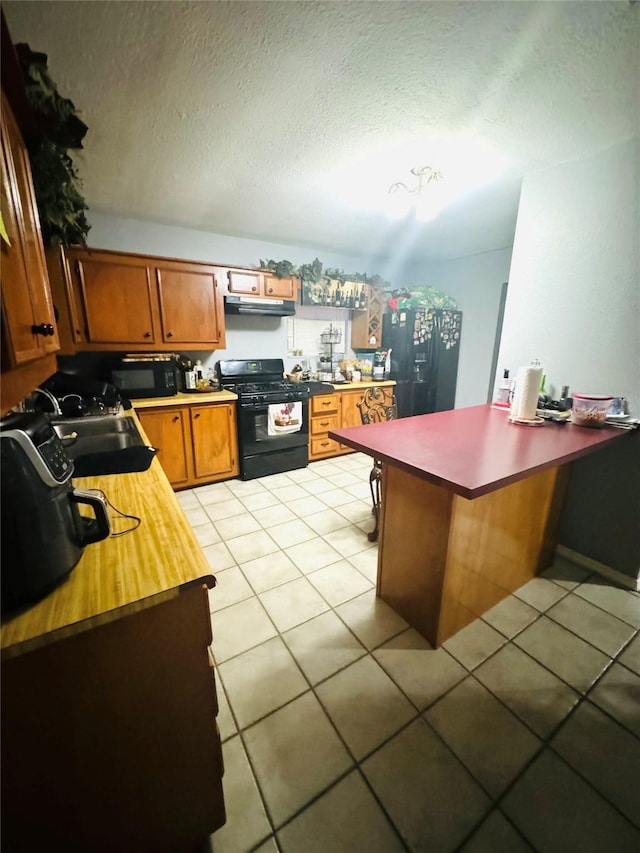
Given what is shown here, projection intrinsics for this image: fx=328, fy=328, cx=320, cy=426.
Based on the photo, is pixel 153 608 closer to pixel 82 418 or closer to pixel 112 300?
pixel 82 418

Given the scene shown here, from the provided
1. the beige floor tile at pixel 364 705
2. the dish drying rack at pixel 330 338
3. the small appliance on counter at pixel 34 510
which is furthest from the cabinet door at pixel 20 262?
the dish drying rack at pixel 330 338

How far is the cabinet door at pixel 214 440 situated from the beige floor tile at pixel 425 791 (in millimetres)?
2572

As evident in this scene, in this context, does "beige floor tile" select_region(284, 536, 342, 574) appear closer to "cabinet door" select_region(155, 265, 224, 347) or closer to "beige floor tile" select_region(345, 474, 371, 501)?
"beige floor tile" select_region(345, 474, 371, 501)

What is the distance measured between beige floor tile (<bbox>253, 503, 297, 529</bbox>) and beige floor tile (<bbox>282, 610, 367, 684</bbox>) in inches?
38.6

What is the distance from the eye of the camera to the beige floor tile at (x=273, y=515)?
8.55ft

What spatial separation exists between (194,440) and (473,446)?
2521 millimetres

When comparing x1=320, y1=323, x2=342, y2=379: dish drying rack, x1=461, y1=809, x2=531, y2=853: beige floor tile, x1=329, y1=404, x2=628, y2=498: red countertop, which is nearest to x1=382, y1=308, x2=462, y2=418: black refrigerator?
x1=320, y1=323, x2=342, y2=379: dish drying rack

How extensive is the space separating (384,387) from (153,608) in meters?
3.83

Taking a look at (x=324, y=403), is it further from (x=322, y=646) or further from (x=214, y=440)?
(x=322, y=646)

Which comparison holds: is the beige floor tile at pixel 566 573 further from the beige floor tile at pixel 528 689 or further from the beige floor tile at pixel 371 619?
the beige floor tile at pixel 371 619

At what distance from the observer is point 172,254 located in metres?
3.32

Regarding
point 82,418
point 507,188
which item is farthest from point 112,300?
point 507,188

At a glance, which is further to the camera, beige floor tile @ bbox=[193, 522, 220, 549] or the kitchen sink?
beige floor tile @ bbox=[193, 522, 220, 549]

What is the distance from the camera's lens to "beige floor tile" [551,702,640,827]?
1057 millimetres
